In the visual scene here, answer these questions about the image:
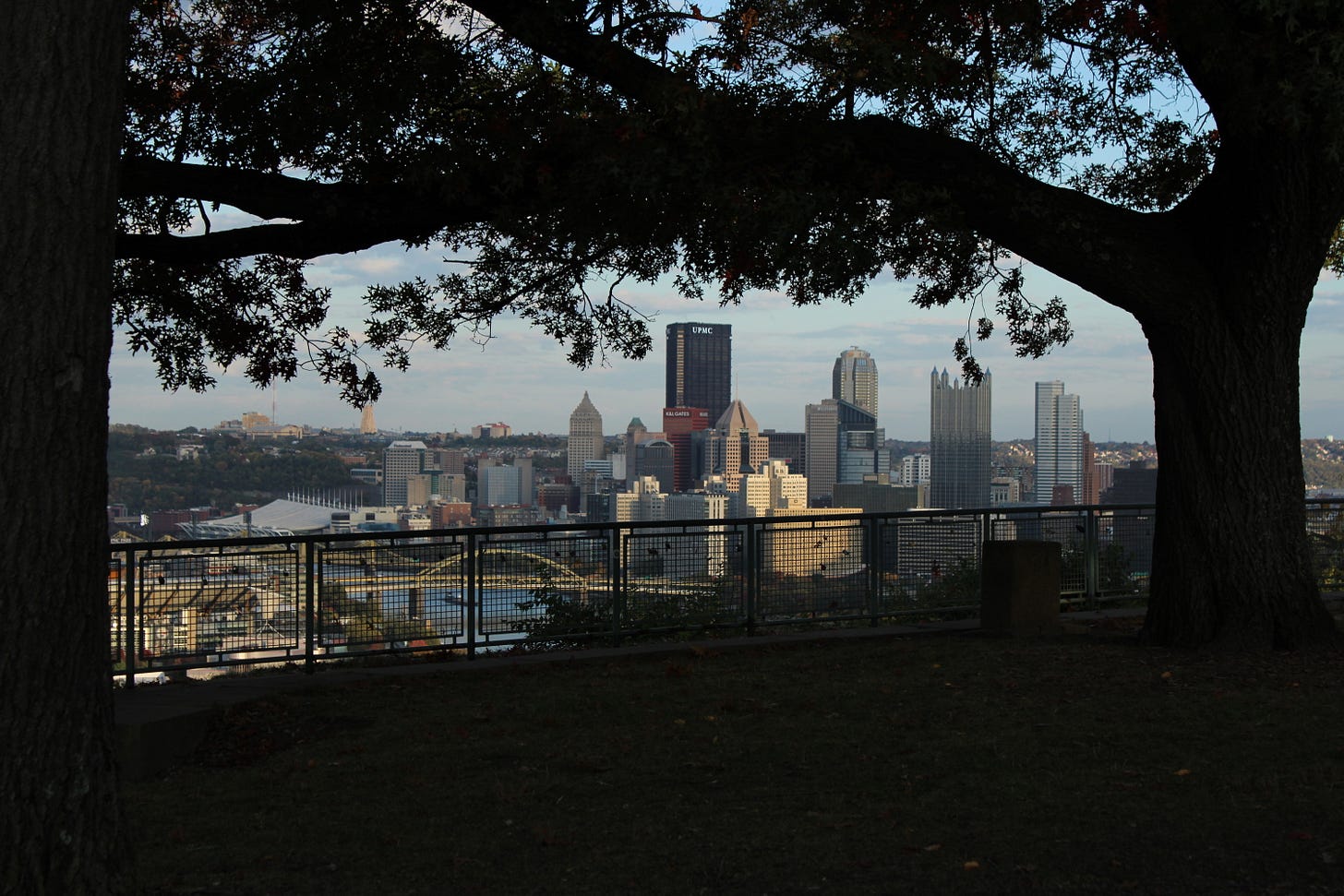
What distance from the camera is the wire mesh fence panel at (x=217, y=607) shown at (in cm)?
1056

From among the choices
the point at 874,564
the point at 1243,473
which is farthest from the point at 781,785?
the point at 874,564

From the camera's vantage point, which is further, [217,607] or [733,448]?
[733,448]

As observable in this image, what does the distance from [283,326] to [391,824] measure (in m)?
8.55

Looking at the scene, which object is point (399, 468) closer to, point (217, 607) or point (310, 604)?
point (310, 604)

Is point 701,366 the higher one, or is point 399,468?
point 701,366

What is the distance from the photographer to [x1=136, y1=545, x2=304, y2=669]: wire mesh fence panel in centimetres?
1056

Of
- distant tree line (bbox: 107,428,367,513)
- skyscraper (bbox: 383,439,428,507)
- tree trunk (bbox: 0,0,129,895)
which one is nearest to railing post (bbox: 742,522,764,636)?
tree trunk (bbox: 0,0,129,895)

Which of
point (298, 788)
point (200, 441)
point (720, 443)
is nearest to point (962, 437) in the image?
point (720, 443)

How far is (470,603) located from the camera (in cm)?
1162

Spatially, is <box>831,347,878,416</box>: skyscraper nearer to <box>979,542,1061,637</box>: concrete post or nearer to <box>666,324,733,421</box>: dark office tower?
<box>666,324,733,421</box>: dark office tower

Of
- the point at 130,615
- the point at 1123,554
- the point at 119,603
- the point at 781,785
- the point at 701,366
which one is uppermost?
the point at 701,366

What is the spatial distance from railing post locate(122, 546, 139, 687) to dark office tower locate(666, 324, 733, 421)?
9492cm

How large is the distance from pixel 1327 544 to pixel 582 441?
5277 centimetres

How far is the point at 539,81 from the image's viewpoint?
38.4ft
